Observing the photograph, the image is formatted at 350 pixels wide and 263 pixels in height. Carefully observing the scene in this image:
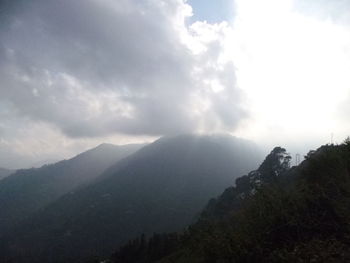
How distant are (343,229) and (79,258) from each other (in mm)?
161684

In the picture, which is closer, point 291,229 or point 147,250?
point 291,229

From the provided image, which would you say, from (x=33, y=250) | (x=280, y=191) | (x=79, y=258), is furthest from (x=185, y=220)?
(x=280, y=191)

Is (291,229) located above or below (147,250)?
above

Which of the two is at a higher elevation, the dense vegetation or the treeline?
the dense vegetation

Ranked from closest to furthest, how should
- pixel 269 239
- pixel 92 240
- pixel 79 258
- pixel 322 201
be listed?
1. pixel 269 239
2. pixel 322 201
3. pixel 79 258
4. pixel 92 240

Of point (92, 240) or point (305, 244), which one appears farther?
point (92, 240)

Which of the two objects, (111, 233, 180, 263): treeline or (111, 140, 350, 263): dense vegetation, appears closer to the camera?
(111, 140, 350, 263): dense vegetation

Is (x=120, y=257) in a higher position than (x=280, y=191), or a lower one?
lower

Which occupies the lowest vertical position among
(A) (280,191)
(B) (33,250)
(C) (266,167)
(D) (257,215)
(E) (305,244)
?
(B) (33,250)

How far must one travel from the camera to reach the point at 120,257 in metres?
77.7

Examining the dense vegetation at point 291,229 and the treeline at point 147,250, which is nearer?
the dense vegetation at point 291,229

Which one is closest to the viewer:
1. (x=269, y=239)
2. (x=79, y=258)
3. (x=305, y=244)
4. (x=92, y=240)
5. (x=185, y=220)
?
(x=305, y=244)

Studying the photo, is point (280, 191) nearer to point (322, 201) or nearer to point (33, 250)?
point (322, 201)

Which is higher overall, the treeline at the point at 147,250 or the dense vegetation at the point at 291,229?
the dense vegetation at the point at 291,229
